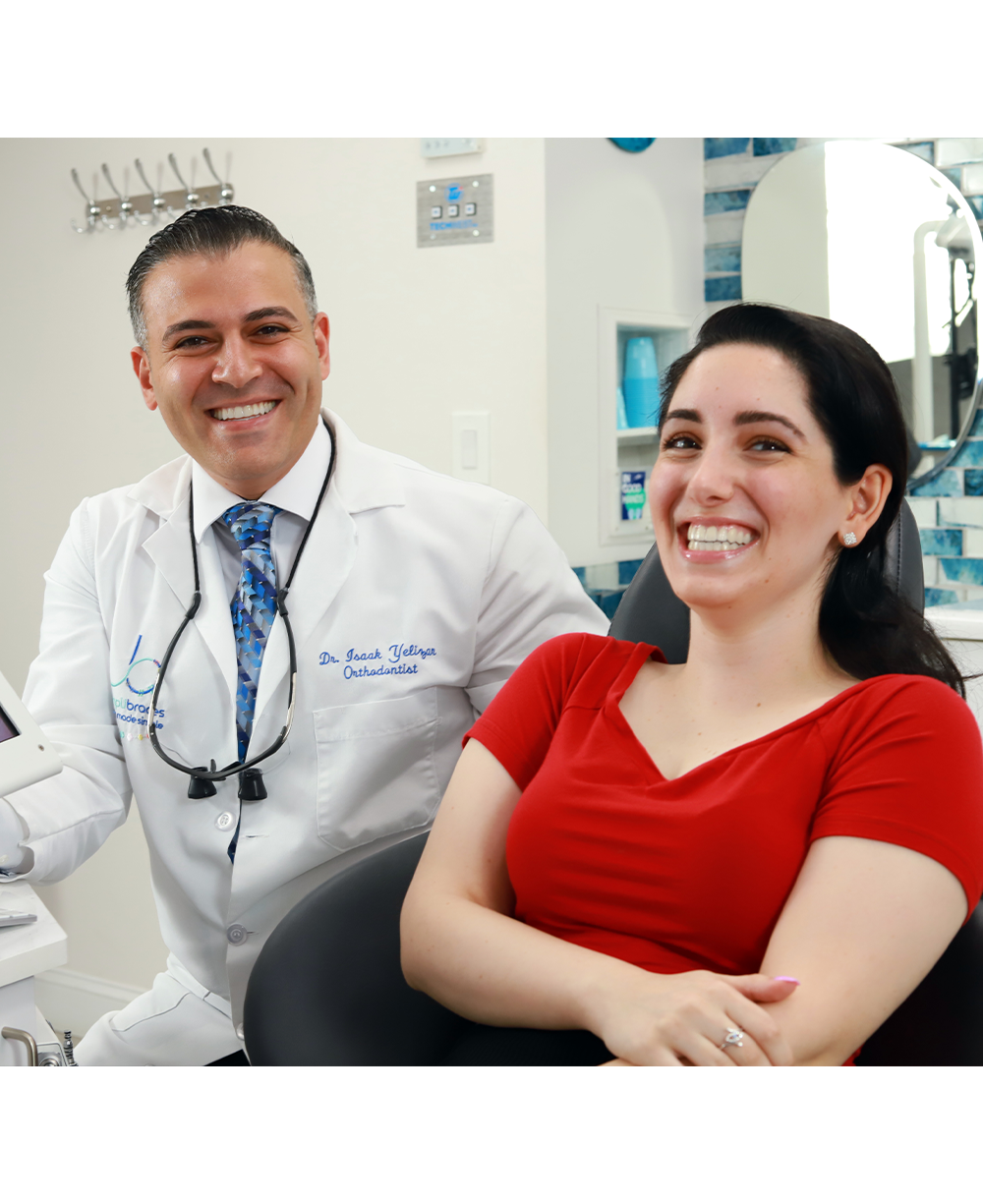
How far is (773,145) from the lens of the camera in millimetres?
Result: 2441

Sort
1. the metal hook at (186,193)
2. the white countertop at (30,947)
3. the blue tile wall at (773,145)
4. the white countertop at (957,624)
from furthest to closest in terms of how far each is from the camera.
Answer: the metal hook at (186,193) < the blue tile wall at (773,145) < the white countertop at (957,624) < the white countertop at (30,947)

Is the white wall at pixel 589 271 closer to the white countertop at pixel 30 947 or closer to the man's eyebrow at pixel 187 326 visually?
the man's eyebrow at pixel 187 326

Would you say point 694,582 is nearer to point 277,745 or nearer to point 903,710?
point 903,710

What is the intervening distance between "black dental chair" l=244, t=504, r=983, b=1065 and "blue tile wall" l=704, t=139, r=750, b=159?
1497 mm

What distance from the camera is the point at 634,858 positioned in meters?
1.07

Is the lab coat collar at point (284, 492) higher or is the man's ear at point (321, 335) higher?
the man's ear at point (321, 335)

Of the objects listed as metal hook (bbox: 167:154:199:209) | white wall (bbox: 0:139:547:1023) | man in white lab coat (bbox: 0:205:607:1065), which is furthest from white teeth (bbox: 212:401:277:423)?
metal hook (bbox: 167:154:199:209)

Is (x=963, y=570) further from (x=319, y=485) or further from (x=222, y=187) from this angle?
(x=222, y=187)

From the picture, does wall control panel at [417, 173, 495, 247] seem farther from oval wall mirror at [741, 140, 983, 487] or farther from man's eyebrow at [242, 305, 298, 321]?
man's eyebrow at [242, 305, 298, 321]

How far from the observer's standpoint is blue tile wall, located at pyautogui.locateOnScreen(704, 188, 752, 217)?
8.16ft

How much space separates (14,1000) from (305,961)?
28 cm

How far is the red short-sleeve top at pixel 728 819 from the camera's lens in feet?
3.15

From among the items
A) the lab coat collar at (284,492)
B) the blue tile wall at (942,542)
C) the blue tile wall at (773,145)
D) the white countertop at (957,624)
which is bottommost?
the white countertop at (957,624)

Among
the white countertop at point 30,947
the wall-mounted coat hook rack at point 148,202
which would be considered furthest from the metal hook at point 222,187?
the white countertop at point 30,947
